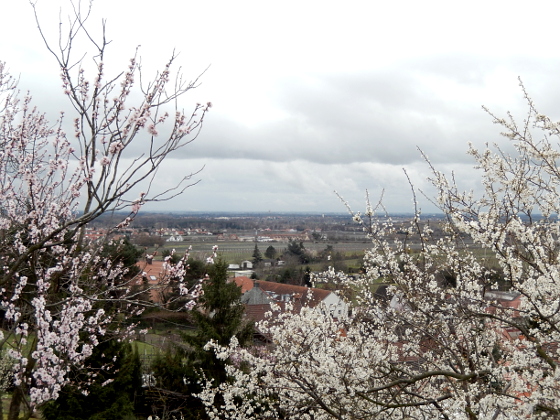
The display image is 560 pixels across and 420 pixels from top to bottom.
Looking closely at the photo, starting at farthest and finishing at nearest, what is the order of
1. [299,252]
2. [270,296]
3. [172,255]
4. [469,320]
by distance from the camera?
[299,252], [270,296], [172,255], [469,320]

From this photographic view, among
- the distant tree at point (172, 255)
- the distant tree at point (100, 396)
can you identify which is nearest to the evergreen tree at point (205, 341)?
the distant tree at point (100, 396)

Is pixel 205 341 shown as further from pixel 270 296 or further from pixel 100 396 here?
pixel 100 396

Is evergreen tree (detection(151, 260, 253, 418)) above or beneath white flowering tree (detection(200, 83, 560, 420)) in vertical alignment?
beneath

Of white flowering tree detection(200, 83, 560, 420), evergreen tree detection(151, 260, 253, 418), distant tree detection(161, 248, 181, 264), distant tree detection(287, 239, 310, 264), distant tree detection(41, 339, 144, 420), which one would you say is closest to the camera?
white flowering tree detection(200, 83, 560, 420)

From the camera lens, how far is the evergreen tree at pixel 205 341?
37.3 ft

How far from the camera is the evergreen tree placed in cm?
1138

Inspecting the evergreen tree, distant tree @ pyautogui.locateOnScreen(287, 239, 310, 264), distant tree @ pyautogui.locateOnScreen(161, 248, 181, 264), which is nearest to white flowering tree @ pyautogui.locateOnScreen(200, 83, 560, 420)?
distant tree @ pyautogui.locateOnScreen(161, 248, 181, 264)

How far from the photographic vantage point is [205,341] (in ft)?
37.2

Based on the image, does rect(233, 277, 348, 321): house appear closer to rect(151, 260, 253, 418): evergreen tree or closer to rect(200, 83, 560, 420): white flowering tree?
rect(151, 260, 253, 418): evergreen tree

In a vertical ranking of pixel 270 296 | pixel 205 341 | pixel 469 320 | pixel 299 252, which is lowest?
pixel 299 252

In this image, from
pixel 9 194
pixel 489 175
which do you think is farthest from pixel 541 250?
pixel 9 194

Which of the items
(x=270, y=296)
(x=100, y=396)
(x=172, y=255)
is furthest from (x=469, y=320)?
(x=100, y=396)

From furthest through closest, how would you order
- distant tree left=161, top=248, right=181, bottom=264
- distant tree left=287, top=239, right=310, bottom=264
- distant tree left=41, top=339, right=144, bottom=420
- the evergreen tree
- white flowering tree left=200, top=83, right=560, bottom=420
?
distant tree left=287, top=239, right=310, bottom=264
the evergreen tree
distant tree left=41, top=339, right=144, bottom=420
distant tree left=161, top=248, right=181, bottom=264
white flowering tree left=200, top=83, right=560, bottom=420

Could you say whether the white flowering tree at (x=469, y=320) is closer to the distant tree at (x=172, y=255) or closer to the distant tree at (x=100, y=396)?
Result: the distant tree at (x=172, y=255)
